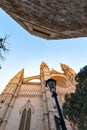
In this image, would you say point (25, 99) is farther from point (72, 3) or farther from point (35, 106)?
point (72, 3)

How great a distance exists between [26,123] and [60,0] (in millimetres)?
16605

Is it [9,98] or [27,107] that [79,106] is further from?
[9,98]

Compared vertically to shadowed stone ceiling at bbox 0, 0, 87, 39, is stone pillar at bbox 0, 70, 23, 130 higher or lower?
higher

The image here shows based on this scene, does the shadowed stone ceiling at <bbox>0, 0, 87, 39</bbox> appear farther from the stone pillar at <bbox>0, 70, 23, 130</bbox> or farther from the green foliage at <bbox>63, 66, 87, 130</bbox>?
the stone pillar at <bbox>0, 70, 23, 130</bbox>

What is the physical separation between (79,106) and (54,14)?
8364 millimetres

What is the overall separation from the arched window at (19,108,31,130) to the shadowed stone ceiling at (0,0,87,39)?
1464 centimetres

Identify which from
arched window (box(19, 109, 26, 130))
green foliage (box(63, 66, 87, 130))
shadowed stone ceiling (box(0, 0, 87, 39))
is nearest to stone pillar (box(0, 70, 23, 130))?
arched window (box(19, 109, 26, 130))

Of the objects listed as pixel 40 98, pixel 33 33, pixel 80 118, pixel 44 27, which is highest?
pixel 40 98

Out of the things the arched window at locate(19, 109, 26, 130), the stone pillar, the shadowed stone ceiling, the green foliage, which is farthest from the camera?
the stone pillar

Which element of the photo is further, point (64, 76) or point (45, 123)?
point (64, 76)

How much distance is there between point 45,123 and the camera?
55.8 ft

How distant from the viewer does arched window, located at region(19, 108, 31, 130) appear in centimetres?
1775

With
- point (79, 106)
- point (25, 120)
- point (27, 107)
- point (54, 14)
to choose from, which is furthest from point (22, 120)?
point (54, 14)

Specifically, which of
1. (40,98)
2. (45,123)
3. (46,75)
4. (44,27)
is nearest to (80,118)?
(45,123)
